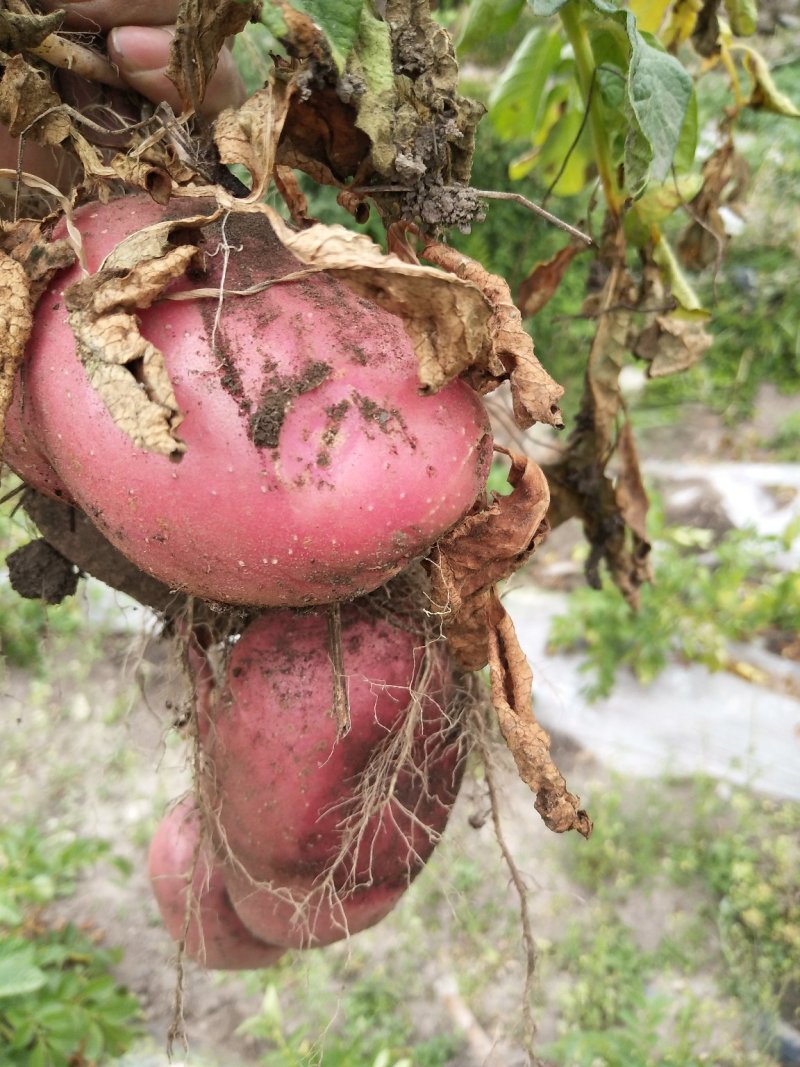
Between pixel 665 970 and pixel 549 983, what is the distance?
22cm

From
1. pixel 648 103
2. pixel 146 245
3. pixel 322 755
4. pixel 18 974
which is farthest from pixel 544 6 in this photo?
pixel 18 974

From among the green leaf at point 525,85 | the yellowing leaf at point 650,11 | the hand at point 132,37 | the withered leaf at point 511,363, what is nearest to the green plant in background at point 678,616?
the green leaf at point 525,85

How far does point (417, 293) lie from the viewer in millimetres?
469

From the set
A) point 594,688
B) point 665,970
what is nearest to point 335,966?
point 665,970

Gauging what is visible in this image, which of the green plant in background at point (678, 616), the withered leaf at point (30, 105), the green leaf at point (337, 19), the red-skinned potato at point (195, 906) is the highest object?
the green leaf at point (337, 19)

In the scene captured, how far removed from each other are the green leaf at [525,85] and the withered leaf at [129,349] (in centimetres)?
69

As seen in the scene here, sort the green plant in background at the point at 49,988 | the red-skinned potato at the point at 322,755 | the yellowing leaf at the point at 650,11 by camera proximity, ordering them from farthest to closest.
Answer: the green plant in background at the point at 49,988 → the yellowing leaf at the point at 650,11 → the red-skinned potato at the point at 322,755

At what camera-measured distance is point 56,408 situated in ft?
1.75

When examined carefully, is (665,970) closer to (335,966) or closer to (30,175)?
(335,966)

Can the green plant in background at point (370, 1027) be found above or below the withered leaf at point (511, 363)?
below

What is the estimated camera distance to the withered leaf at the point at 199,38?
1.64 feet

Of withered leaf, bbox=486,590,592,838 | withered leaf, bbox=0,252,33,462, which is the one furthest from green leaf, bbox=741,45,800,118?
withered leaf, bbox=0,252,33,462

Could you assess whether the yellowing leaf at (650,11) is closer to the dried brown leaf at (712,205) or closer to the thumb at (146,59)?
the dried brown leaf at (712,205)

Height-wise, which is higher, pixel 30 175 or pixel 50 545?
pixel 30 175
